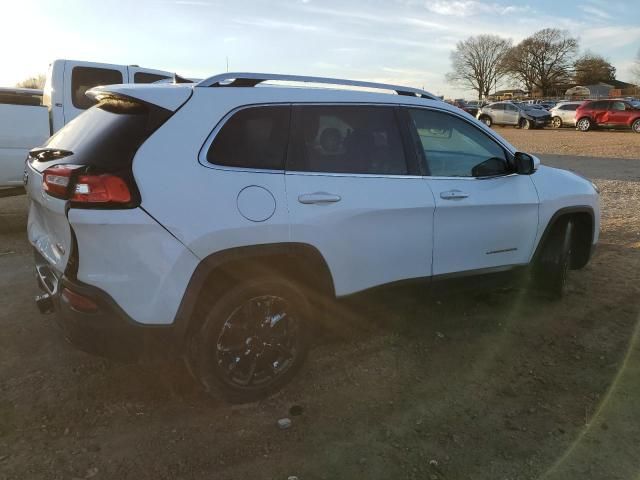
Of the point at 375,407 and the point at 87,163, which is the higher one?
the point at 87,163

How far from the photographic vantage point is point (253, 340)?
3.02 meters

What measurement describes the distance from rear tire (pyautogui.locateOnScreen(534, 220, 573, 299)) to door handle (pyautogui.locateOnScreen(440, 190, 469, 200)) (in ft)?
4.30

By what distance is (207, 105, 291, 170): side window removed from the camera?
2779 millimetres

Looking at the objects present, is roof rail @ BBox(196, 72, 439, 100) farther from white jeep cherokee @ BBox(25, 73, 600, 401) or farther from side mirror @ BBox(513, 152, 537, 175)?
side mirror @ BBox(513, 152, 537, 175)

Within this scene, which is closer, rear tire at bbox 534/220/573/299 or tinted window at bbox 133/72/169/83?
rear tire at bbox 534/220/573/299

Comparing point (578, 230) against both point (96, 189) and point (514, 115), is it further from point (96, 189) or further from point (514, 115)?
point (514, 115)

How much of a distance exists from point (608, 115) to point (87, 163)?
104ft

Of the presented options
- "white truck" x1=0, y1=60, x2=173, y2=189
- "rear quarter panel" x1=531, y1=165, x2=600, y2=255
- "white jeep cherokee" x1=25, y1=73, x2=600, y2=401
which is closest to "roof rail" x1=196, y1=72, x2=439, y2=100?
"white jeep cherokee" x1=25, y1=73, x2=600, y2=401

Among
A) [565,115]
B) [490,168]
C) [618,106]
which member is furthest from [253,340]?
[565,115]

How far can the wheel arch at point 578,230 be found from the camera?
14.2 ft

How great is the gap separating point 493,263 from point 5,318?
3836 millimetres

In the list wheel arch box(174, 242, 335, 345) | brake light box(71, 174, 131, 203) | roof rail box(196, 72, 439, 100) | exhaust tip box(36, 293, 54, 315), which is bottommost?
exhaust tip box(36, 293, 54, 315)

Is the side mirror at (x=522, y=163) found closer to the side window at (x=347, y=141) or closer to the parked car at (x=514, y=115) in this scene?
the side window at (x=347, y=141)

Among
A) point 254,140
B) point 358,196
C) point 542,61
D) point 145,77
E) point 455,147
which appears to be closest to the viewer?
point 254,140
